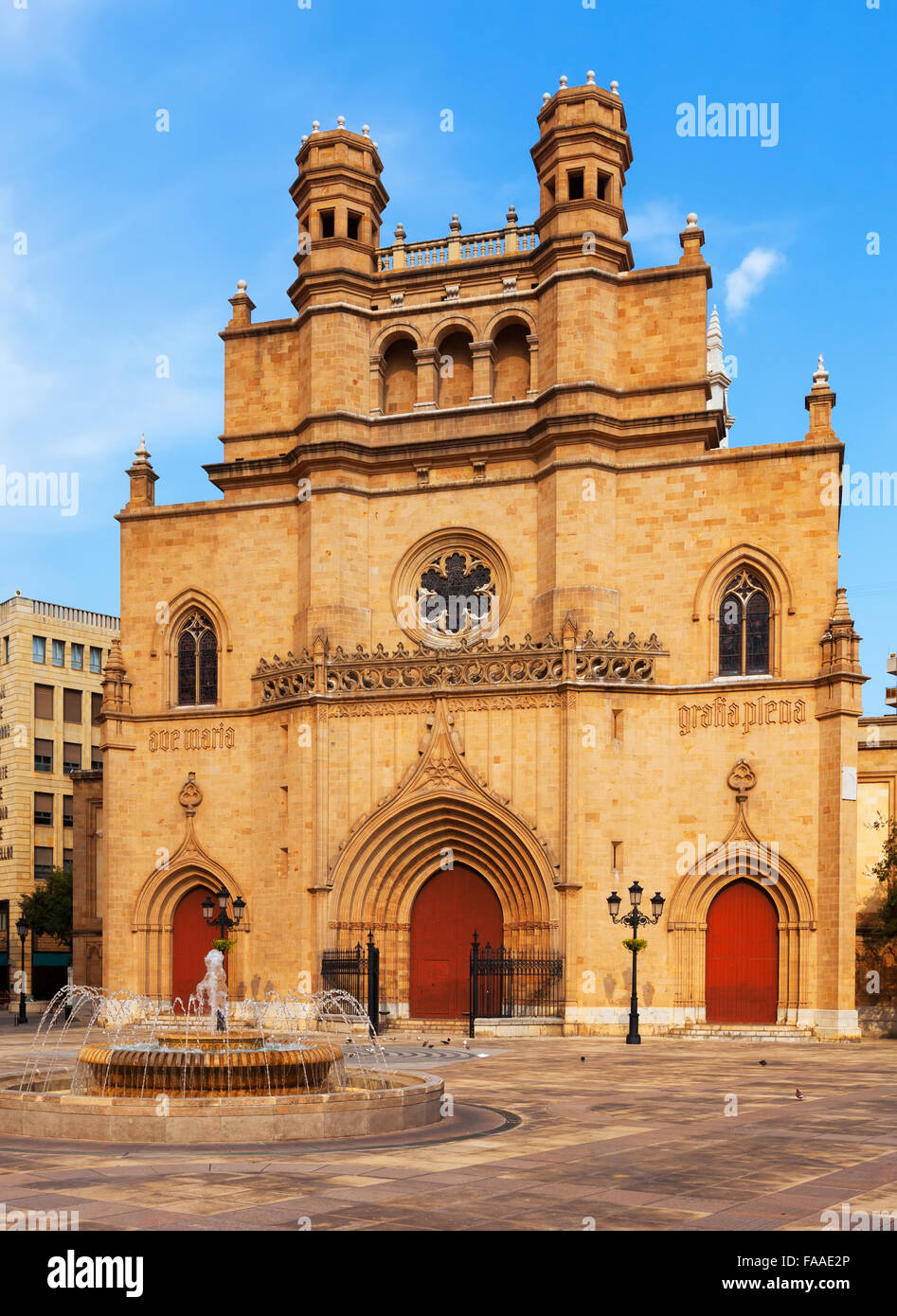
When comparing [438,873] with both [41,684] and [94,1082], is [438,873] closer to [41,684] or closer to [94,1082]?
[94,1082]

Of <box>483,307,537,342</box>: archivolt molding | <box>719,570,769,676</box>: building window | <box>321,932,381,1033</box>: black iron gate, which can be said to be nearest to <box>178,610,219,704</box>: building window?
<box>321,932,381,1033</box>: black iron gate

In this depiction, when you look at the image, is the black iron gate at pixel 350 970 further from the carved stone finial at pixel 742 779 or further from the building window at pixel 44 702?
the building window at pixel 44 702

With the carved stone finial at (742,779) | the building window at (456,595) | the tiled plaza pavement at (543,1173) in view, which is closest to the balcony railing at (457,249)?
the building window at (456,595)

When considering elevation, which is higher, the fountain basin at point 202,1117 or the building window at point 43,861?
the fountain basin at point 202,1117

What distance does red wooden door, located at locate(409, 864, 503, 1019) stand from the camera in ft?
109

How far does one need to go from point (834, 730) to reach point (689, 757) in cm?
339

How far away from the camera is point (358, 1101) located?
13.7m

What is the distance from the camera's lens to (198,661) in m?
37.1

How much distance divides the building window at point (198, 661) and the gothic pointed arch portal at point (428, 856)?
6.71 m

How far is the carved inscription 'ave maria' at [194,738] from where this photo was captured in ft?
118

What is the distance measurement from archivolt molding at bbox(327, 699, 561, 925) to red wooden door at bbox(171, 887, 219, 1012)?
5.07 m

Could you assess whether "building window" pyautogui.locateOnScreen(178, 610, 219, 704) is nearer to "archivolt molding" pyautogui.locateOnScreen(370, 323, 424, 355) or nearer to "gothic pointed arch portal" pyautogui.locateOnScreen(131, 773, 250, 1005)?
"gothic pointed arch portal" pyautogui.locateOnScreen(131, 773, 250, 1005)

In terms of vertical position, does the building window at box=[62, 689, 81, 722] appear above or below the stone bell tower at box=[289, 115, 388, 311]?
below

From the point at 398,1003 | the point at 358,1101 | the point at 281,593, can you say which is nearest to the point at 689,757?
the point at 398,1003
